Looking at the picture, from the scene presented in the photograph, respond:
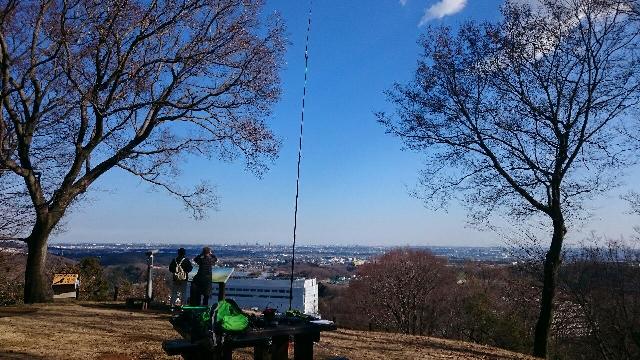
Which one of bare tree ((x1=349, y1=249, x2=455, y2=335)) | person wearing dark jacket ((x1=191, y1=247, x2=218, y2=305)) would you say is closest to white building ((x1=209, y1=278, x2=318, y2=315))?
bare tree ((x1=349, y1=249, x2=455, y2=335))

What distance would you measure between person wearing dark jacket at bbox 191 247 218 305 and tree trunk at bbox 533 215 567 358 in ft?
28.9

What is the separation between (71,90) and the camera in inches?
597

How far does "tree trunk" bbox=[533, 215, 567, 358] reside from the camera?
13.5 meters

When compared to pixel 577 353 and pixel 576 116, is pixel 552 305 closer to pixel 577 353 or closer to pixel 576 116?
pixel 576 116

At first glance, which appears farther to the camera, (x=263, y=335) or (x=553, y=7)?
(x=553, y=7)

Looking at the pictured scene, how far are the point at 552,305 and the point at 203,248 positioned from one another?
9261mm

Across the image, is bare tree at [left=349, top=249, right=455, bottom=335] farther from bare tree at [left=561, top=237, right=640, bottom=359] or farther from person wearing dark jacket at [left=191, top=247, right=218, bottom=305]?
person wearing dark jacket at [left=191, top=247, right=218, bottom=305]

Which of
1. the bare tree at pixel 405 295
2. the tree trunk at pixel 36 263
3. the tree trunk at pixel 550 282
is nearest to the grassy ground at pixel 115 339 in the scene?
the tree trunk at pixel 36 263

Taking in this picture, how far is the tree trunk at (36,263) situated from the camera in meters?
14.3

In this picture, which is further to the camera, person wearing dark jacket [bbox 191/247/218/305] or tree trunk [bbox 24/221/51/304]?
tree trunk [bbox 24/221/51/304]

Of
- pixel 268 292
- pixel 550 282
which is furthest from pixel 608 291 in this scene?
pixel 268 292

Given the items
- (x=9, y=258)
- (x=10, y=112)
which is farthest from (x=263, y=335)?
(x=9, y=258)

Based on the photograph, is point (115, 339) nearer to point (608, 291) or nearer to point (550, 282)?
point (550, 282)

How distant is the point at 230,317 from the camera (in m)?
5.35
